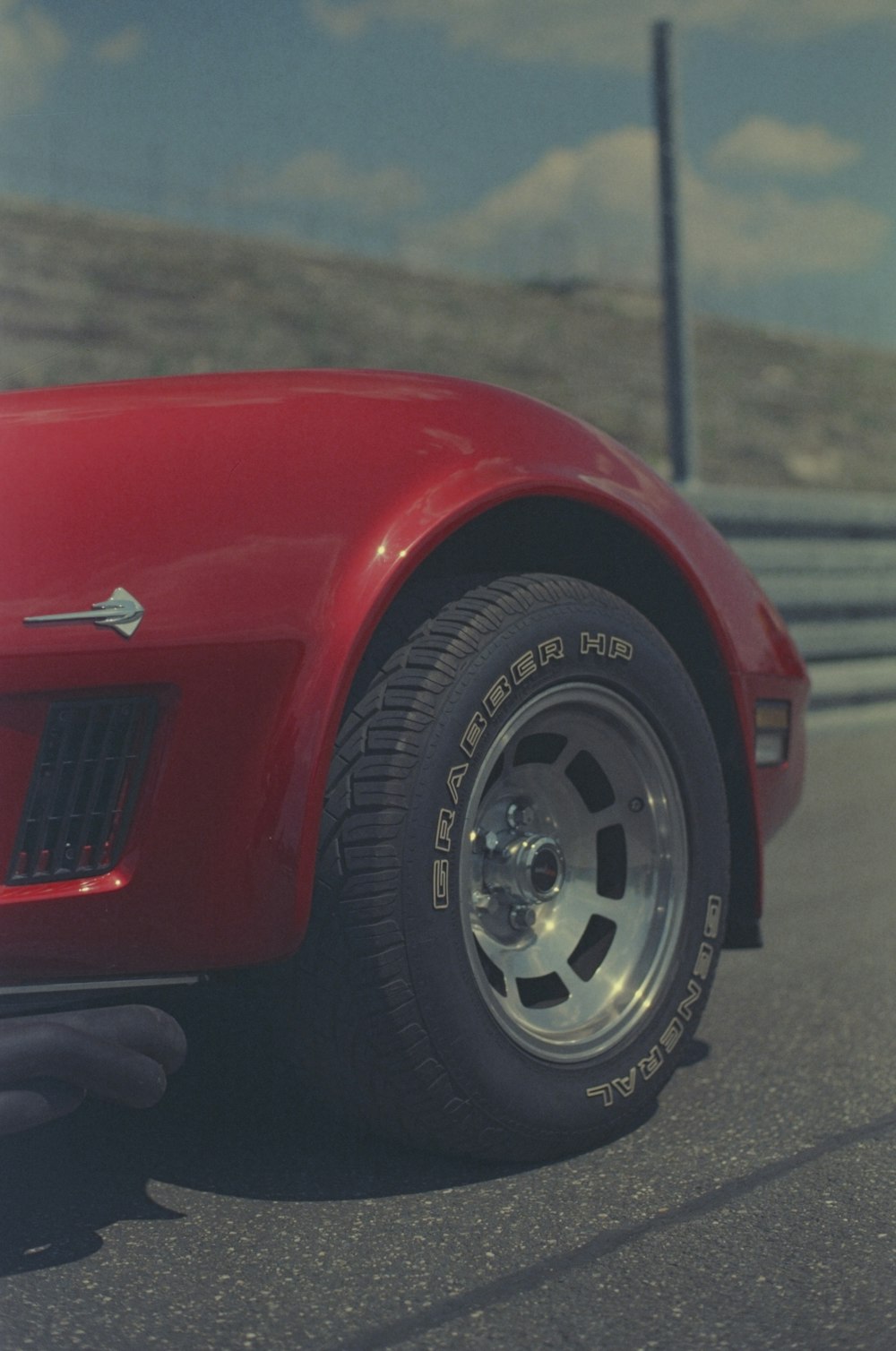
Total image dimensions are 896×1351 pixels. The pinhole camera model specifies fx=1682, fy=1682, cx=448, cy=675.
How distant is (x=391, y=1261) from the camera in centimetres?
222

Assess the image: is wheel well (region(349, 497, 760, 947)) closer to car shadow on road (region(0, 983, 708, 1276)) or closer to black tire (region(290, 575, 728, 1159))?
black tire (region(290, 575, 728, 1159))

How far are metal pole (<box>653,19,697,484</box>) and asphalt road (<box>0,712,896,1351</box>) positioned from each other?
650cm

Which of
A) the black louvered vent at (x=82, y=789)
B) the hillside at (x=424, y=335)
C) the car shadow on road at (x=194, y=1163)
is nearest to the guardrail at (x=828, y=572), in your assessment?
the car shadow on road at (x=194, y=1163)

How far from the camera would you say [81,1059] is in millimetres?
2152

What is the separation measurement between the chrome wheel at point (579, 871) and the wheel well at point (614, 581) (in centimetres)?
26

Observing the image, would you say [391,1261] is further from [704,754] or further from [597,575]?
[597,575]

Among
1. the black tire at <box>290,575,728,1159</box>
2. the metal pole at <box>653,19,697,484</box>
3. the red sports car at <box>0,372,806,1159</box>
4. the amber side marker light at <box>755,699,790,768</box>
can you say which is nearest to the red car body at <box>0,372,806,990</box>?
the red sports car at <box>0,372,806,1159</box>

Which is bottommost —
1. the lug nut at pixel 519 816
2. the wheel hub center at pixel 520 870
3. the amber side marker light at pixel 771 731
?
the wheel hub center at pixel 520 870

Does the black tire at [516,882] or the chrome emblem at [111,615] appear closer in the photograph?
the chrome emblem at [111,615]

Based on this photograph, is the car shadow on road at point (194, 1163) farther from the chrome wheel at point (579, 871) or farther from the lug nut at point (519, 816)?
the lug nut at point (519, 816)

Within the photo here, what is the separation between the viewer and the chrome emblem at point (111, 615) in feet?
7.32

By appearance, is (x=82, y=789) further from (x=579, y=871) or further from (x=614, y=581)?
(x=614, y=581)

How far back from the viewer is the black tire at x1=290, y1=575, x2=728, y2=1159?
2393mm

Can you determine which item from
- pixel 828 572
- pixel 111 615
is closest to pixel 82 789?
pixel 111 615
